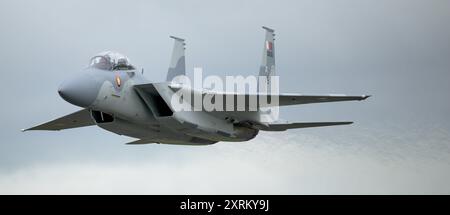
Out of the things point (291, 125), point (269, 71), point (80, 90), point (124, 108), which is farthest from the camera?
point (269, 71)

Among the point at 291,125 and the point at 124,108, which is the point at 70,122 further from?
the point at 291,125

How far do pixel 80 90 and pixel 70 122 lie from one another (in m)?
6.29

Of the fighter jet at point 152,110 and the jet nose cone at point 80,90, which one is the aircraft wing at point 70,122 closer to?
the fighter jet at point 152,110

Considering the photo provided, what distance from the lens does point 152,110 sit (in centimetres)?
2455

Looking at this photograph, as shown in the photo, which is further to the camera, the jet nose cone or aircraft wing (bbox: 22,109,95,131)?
aircraft wing (bbox: 22,109,95,131)

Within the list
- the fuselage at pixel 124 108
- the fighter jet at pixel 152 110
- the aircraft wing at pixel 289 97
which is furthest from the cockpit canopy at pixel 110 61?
the aircraft wing at pixel 289 97

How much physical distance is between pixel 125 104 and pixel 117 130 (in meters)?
1.51

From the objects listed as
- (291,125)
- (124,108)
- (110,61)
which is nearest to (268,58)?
(291,125)

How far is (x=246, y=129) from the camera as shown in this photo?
27.3 m

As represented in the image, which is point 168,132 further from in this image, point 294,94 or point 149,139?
point 294,94

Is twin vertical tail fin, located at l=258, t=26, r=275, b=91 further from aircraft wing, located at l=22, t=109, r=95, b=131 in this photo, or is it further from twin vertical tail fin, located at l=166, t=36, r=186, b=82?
aircraft wing, located at l=22, t=109, r=95, b=131

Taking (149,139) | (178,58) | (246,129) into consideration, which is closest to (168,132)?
(149,139)

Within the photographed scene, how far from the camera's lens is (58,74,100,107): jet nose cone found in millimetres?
22281

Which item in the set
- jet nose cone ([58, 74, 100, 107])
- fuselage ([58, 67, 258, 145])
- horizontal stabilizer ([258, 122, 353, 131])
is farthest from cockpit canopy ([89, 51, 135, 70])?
horizontal stabilizer ([258, 122, 353, 131])
